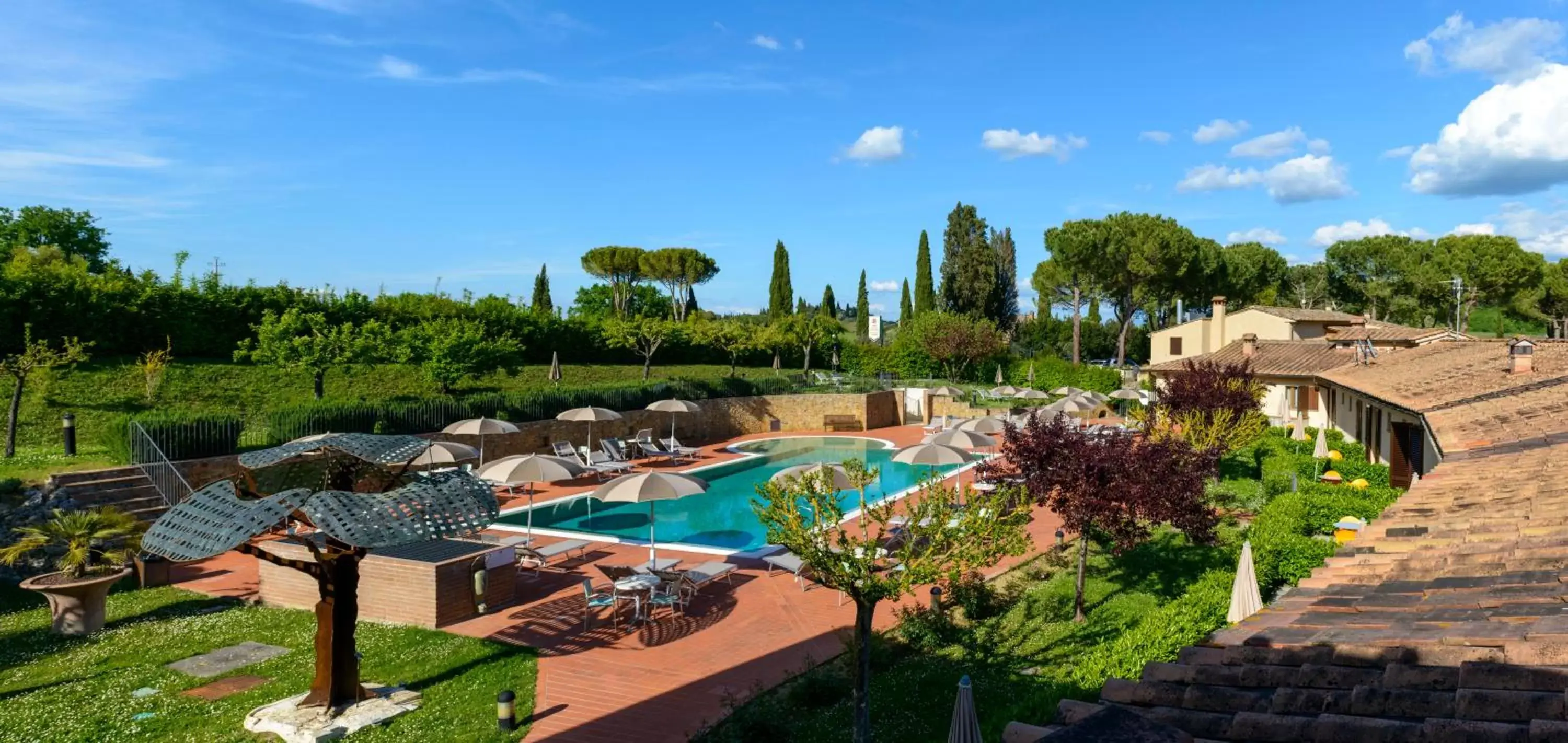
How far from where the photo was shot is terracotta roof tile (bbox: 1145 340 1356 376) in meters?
29.7

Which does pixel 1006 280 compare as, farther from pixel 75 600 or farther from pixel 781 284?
pixel 75 600

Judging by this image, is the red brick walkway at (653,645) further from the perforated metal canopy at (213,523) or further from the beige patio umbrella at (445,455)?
the beige patio umbrella at (445,455)

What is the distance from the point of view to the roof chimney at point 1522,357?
49.4 feet

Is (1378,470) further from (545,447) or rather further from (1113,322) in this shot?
(1113,322)

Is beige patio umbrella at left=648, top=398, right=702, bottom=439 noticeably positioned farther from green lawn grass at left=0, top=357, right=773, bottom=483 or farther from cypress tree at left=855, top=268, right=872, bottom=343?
cypress tree at left=855, top=268, right=872, bottom=343

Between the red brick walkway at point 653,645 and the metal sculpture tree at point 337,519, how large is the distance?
213 cm

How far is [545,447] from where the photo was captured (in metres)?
27.5

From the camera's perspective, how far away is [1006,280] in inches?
2483

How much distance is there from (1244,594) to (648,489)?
343 inches

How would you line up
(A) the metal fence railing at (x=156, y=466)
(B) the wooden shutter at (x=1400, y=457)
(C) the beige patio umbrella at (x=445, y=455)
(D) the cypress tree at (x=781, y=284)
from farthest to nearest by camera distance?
(D) the cypress tree at (x=781, y=284) < (C) the beige patio umbrella at (x=445, y=455) < (B) the wooden shutter at (x=1400, y=457) < (A) the metal fence railing at (x=156, y=466)

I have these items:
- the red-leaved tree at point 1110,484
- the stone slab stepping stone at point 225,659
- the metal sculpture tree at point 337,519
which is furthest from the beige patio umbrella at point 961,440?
the stone slab stepping stone at point 225,659

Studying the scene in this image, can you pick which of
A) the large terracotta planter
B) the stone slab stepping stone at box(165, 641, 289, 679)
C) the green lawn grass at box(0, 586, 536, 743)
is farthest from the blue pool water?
the large terracotta planter

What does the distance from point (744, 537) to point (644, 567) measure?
5.46 metres

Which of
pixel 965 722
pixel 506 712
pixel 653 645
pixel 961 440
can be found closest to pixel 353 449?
pixel 506 712
